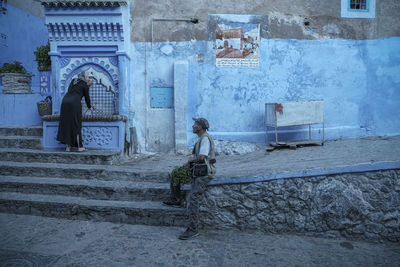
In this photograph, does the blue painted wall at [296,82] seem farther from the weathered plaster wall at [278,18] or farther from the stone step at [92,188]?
A: the stone step at [92,188]

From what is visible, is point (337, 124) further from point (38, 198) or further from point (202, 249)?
point (38, 198)

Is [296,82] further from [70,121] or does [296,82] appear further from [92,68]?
[70,121]

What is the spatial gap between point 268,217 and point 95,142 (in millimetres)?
4779

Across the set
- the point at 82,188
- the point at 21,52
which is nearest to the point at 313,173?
the point at 82,188

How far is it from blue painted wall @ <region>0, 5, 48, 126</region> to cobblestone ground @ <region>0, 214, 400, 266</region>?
4.56 metres

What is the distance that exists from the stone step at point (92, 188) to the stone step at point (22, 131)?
Result: 7.30ft

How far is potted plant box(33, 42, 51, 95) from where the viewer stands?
24.6 ft

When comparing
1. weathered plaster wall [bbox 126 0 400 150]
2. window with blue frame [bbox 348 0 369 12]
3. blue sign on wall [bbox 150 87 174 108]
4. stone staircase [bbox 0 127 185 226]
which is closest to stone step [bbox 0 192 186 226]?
stone staircase [bbox 0 127 185 226]

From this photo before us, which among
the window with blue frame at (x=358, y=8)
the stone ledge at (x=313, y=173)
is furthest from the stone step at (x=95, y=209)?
the window with blue frame at (x=358, y=8)

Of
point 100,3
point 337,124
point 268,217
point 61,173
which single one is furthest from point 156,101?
point 337,124

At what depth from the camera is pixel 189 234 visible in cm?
366

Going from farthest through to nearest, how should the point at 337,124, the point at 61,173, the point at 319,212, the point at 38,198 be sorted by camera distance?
the point at 337,124 < the point at 61,173 < the point at 38,198 < the point at 319,212

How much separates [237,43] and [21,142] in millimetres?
6521

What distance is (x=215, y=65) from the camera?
7.97 meters
